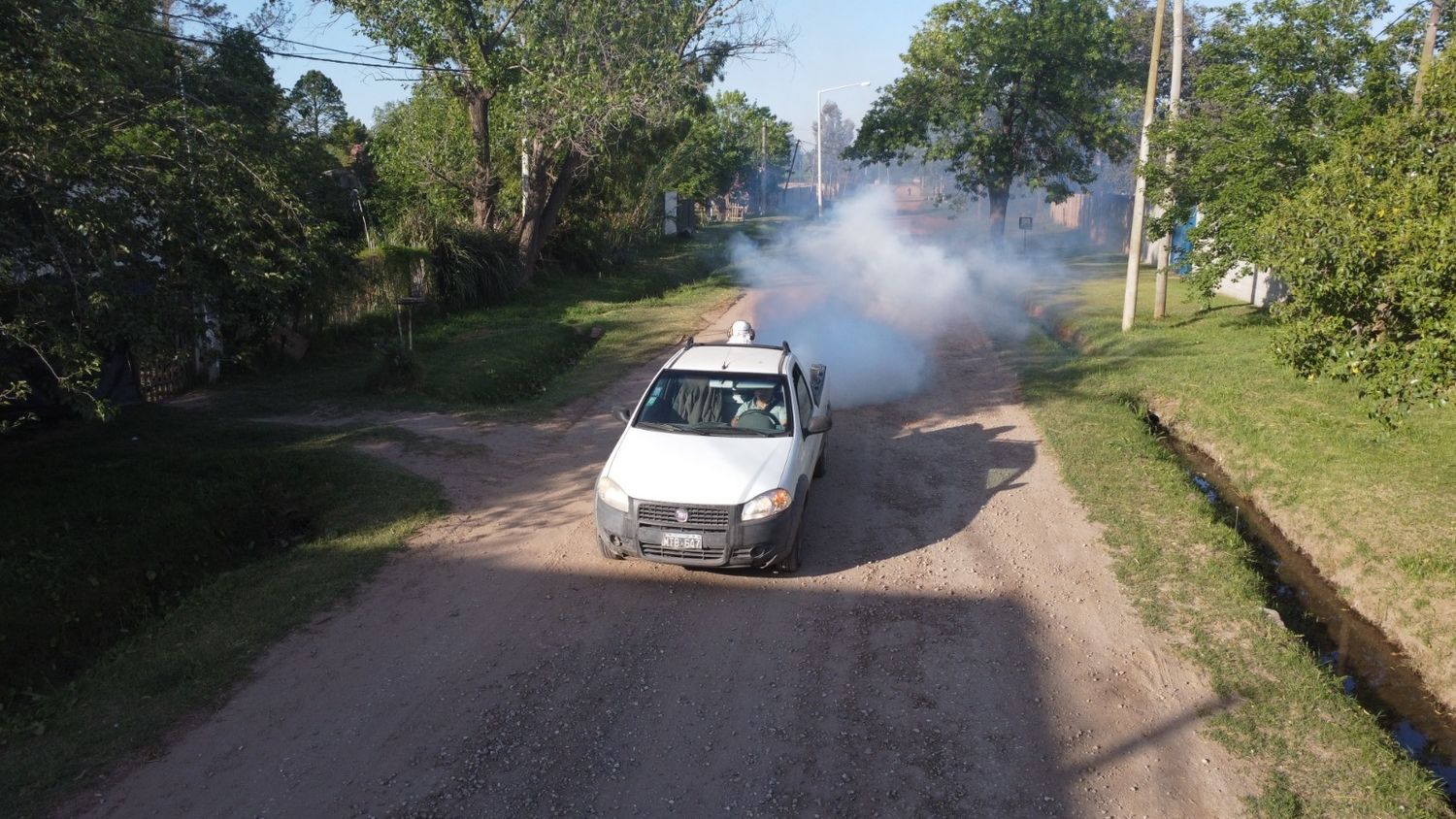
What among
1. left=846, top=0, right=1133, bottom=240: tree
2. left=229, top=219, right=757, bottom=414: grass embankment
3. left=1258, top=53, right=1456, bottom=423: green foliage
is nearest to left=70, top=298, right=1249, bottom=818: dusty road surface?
left=1258, top=53, right=1456, bottom=423: green foliage

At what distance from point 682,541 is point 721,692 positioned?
5.01 feet

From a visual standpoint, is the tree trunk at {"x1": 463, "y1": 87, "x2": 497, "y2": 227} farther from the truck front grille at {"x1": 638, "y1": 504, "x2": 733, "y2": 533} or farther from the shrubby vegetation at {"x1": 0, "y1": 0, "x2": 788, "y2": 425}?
the truck front grille at {"x1": 638, "y1": 504, "x2": 733, "y2": 533}

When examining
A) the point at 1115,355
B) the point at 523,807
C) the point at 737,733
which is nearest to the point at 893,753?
the point at 737,733

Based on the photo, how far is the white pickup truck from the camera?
738 cm

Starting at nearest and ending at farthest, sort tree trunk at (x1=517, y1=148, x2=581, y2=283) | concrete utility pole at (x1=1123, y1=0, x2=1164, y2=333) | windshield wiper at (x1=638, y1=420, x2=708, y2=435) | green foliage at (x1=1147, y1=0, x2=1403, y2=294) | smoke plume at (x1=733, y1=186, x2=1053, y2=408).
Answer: windshield wiper at (x1=638, y1=420, x2=708, y2=435)
green foliage at (x1=1147, y1=0, x2=1403, y2=294)
smoke plume at (x1=733, y1=186, x2=1053, y2=408)
concrete utility pole at (x1=1123, y1=0, x2=1164, y2=333)
tree trunk at (x1=517, y1=148, x2=581, y2=283)

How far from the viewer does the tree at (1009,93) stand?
31.3 meters

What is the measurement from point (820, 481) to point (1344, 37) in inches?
452

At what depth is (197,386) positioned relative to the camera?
46.5 feet

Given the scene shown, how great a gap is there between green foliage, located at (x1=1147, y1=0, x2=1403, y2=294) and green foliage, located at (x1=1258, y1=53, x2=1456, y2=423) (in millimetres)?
6095

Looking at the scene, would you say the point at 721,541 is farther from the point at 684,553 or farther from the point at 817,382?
the point at 817,382

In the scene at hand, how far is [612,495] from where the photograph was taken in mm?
7625

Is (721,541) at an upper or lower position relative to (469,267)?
lower

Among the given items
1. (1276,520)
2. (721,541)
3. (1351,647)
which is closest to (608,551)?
(721,541)

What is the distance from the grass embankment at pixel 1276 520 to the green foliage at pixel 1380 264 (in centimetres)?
75
